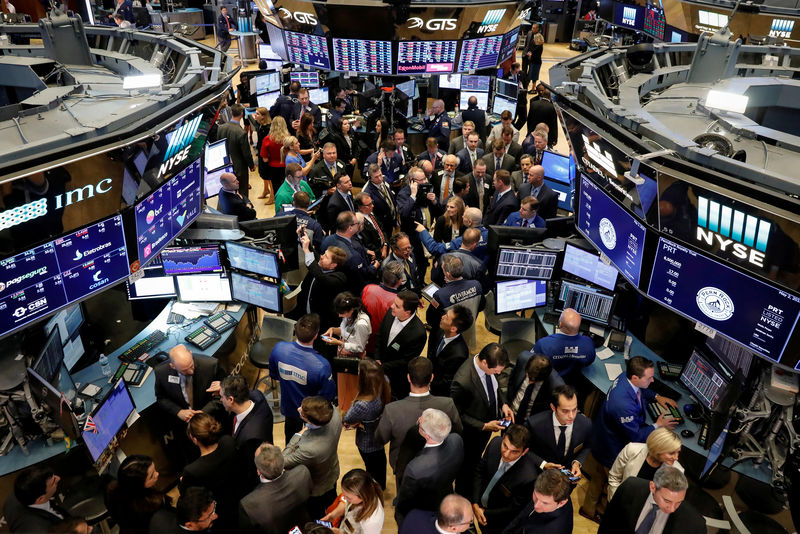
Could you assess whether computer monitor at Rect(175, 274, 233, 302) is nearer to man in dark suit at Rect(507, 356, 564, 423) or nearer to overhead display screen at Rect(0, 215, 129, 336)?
overhead display screen at Rect(0, 215, 129, 336)

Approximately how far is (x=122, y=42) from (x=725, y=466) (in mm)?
7755

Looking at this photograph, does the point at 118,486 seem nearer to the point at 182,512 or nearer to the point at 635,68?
the point at 182,512

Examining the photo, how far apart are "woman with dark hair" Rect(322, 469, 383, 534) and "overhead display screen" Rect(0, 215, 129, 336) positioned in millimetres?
2453

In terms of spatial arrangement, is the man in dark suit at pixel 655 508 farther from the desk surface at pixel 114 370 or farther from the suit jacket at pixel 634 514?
the desk surface at pixel 114 370

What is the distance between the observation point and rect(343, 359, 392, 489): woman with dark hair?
454 cm

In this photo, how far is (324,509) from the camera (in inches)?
190

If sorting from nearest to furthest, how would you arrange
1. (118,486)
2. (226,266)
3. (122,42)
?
1. (118,486)
2. (226,266)
3. (122,42)

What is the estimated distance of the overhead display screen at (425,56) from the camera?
29.4ft

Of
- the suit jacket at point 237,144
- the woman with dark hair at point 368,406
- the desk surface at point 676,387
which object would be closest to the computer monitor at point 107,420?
the woman with dark hair at point 368,406

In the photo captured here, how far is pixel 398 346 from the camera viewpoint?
5258mm

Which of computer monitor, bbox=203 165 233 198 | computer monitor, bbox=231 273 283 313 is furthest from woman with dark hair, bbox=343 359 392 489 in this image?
computer monitor, bbox=203 165 233 198

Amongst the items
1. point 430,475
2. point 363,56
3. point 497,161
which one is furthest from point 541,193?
point 430,475

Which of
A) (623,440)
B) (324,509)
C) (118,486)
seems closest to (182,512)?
(118,486)

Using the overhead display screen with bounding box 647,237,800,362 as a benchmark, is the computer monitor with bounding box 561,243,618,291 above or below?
below
